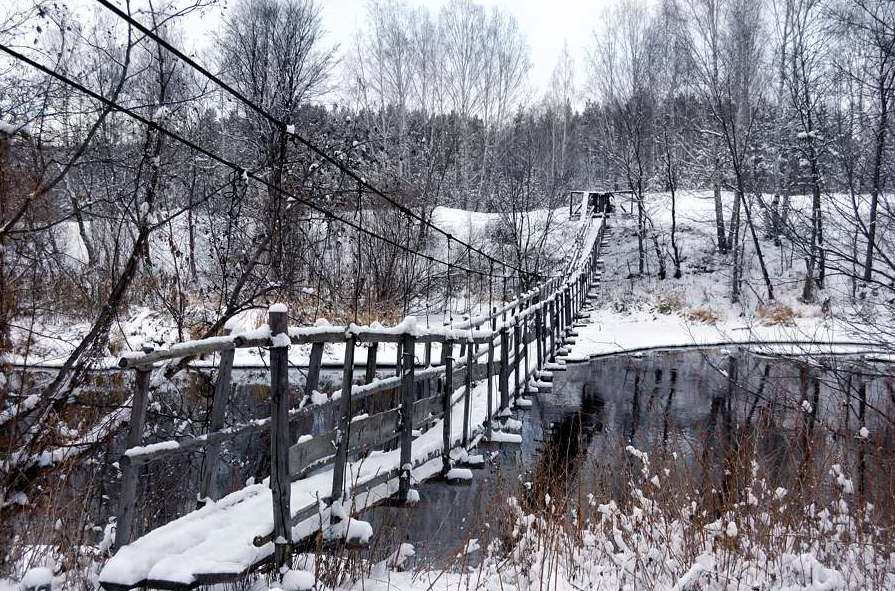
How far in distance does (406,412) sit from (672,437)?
4771 millimetres

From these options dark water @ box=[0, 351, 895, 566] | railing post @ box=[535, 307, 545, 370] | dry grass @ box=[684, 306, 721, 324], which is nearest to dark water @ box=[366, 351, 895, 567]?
dark water @ box=[0, 351, 895, 566]

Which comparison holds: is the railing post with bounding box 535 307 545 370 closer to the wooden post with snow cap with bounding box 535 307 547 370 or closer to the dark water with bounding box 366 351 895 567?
the wooden post with snow cap with bounding box 535 307 547 370

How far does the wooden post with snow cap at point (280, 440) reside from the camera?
7.91ft

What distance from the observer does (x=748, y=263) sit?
17250 mm

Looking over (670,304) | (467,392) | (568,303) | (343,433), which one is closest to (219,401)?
(343,433)

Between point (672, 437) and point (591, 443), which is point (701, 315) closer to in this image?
point (672, 437)

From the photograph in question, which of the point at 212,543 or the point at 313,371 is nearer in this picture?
the point at 212,543

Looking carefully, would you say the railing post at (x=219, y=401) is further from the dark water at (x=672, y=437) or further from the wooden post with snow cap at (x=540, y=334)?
the wooden post with snow cap at (x=540, y=334)

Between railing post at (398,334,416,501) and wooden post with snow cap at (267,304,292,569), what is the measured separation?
110cm

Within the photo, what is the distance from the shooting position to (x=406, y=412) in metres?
3.61

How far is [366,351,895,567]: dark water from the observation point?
170 inches

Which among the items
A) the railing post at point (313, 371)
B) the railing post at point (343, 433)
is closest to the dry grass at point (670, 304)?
the railing post at point (313, 371)

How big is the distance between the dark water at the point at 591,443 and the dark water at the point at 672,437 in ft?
0.07

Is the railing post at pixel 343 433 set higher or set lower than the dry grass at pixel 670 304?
higher
